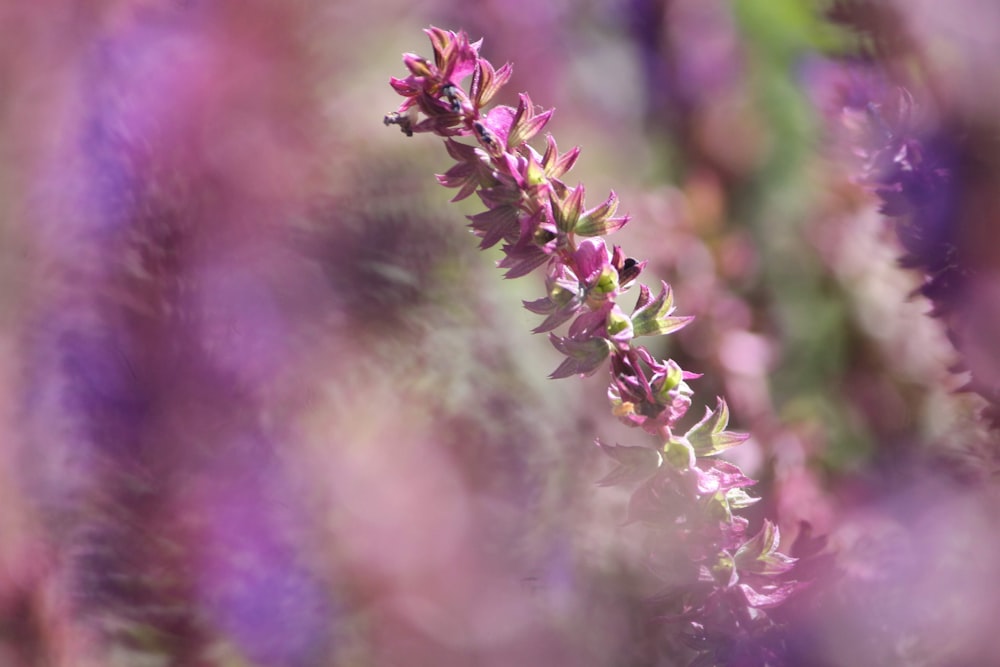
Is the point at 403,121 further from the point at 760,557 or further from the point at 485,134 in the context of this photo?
the point at 760,557

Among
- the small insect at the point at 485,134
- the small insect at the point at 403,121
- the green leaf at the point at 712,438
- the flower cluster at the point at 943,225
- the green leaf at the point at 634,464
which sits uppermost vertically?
the flower cluster at the point at 943,225

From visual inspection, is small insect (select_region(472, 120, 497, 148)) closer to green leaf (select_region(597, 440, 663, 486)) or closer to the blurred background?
green leaf (select_region(597, 440, 663, 486))

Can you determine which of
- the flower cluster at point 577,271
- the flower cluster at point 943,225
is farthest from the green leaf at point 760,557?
the flower cluster at point 943,225

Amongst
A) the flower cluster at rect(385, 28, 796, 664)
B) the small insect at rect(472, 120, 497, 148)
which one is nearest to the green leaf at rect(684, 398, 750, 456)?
the flower cluster at rect(385, 28, 796, 664)

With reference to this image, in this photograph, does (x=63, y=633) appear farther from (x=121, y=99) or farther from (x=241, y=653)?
(x=121, y=99)

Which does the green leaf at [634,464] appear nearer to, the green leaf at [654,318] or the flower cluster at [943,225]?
the green leaf at [654,318]
